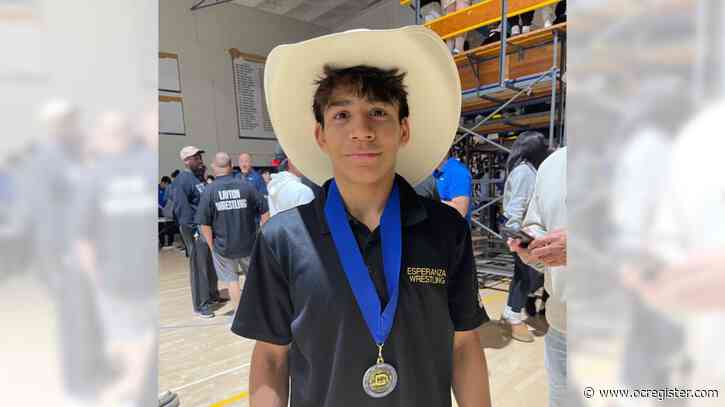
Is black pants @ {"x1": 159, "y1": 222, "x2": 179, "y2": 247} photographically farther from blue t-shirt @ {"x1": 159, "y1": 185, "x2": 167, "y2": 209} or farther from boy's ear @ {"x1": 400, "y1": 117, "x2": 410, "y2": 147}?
boy's ear @ {"x1": 400, "y1": 117, "x2": 410, "y2": 147}

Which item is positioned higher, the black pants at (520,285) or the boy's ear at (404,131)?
the boy's ear at (404,131)

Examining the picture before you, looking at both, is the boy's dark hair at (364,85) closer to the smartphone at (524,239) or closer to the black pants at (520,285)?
the smartphone at (524,239)

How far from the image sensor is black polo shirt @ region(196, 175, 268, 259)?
412 centimetres

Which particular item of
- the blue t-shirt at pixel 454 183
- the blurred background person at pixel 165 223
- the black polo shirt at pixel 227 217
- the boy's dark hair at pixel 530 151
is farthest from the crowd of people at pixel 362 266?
the blurred background person at pixel 165 223

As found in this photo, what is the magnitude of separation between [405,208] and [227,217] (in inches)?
134

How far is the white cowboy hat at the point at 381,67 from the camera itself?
0.99 m

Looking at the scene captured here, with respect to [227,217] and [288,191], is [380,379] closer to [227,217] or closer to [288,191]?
[288,191]

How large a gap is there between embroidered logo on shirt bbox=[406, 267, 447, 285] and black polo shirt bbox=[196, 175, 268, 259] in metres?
3.45

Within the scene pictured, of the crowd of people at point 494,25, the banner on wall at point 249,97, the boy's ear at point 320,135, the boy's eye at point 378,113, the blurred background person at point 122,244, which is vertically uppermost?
the banner on wall at point 249,97

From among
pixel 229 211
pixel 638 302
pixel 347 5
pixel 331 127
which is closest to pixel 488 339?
pixel 229 211

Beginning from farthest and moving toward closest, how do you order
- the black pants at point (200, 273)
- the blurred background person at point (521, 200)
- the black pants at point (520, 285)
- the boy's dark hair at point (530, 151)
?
the black pants at point (200, 273) → the black pants at point (520, 285) → the boy's dark hair at point (530, 151) → the blurred background person at point (521, 200)

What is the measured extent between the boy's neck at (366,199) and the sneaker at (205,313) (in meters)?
4.01

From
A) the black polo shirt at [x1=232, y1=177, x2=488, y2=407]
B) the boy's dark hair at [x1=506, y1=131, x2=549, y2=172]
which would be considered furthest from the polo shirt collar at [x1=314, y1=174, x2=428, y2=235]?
the boy's dark hair at [x1=506, y1=131, x2=549, y2=172]

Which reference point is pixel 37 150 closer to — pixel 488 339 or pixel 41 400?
pixel 41 400
